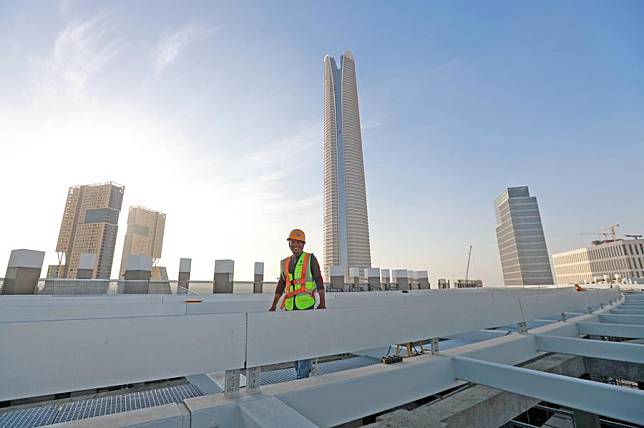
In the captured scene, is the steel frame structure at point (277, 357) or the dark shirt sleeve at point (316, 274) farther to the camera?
the dark shirt sleeve at point (316, 274)

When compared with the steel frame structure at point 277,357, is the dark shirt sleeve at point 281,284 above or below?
above

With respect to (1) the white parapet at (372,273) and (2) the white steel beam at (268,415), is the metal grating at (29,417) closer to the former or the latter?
(2) the white steel beam at (268,415)

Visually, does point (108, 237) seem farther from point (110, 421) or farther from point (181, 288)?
point (110, 421)

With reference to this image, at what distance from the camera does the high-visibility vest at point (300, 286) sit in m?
3.13

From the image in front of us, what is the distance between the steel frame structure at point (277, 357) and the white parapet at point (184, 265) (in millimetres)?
7824

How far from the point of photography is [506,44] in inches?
477

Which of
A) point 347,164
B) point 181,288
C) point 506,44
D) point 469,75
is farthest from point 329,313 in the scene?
point 347,164

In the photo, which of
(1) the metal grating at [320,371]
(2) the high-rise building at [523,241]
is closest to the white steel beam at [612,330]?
(1) the metal grating at [320,371]

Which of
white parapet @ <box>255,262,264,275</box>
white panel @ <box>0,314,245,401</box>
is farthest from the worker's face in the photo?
white parapet @ <box>255,262,264,275</box>

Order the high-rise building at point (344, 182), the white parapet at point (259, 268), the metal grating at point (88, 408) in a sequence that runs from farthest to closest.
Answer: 1. the high-rise building at point (344, 182)
2. the white parapet at point (259, 268)
3. the metal grating at point (88, 408)

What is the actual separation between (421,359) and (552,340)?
60.7 inches

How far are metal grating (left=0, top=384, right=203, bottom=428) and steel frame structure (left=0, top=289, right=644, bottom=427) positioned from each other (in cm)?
53

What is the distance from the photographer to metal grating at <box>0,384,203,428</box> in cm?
149

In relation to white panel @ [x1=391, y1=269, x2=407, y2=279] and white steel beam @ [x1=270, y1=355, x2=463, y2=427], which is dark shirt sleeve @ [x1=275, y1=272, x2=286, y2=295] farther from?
white panel @ [x1=391, y1=269, x2=407, y2=279]
